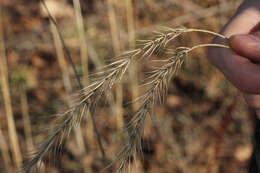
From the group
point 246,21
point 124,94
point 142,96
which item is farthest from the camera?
point 124,94

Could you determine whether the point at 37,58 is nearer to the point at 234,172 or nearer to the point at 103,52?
the point at 103,52

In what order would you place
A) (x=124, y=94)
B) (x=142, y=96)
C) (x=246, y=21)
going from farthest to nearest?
(x=124, y=94) < (x=246, y=21) < (x=142, y=96)

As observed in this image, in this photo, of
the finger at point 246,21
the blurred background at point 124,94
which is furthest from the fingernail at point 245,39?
the blurred background at point 124,94

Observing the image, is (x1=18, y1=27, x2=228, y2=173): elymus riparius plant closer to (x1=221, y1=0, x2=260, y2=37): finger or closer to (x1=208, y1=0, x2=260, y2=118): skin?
(x1=208, y1=0, x2=260, y2=118): skin

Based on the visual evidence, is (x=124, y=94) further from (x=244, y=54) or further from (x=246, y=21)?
(x=244, y=54)

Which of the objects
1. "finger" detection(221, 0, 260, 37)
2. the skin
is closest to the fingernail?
the skin

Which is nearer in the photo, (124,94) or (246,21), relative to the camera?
(246,21)

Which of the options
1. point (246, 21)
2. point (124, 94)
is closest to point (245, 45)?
point (246, 21)
